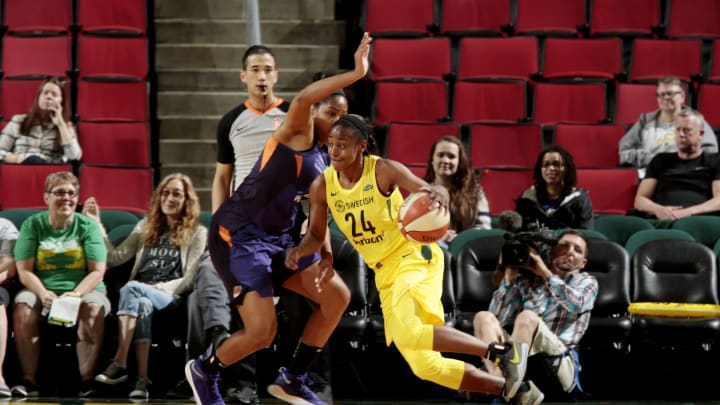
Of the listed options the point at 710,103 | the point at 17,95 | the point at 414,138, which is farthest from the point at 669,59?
the point at 17,95

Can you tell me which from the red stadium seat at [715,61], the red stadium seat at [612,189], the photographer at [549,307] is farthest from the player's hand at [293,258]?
the red stadium seat at [715,61]

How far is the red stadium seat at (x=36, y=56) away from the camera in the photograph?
28.1ft

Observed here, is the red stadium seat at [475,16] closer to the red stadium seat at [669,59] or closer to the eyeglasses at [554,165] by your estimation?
the red stadium seat at [669,59]

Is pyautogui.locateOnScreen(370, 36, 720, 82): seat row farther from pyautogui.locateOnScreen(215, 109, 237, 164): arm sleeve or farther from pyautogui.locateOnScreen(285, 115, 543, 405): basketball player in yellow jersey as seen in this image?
pyautogui.locateOnScreen(285, 115, 543, 405): basketball player in yellow jersey

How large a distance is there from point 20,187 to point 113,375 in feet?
7.43

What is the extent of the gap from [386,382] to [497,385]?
1848 mm

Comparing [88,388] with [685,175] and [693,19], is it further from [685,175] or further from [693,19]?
[693,19]

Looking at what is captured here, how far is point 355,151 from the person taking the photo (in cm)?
429

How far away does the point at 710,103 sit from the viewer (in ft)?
27.8

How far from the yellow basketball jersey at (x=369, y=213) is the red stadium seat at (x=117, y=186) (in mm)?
3502

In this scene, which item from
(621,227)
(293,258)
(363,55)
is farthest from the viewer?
(621,227)

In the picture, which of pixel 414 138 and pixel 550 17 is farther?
pixel 550 17

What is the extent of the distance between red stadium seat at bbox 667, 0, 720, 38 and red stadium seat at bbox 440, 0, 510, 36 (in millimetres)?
1433

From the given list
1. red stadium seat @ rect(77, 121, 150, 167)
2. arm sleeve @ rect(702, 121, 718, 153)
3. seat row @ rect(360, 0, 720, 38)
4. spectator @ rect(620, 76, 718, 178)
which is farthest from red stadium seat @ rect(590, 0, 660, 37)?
red stadium seat @ rect(77, 121, 150, 167)
